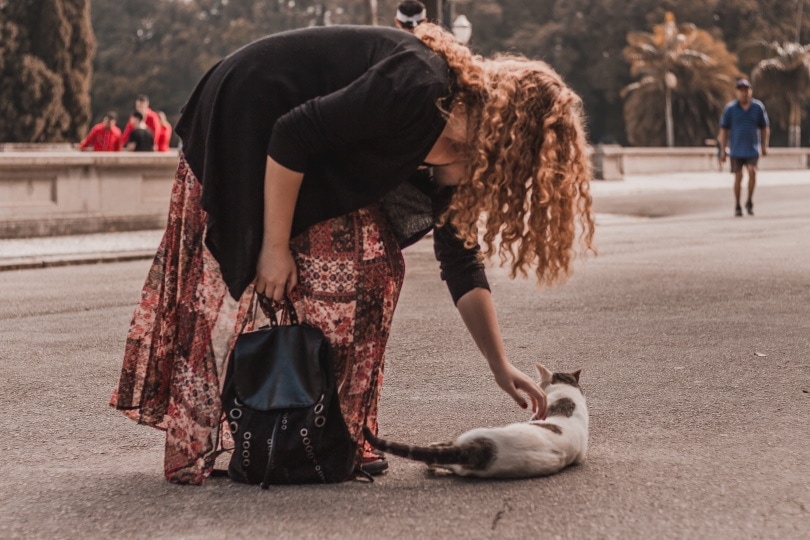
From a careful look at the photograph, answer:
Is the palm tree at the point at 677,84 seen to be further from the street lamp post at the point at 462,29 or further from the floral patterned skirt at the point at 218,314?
the floral patterned skirt at the point at 218,314

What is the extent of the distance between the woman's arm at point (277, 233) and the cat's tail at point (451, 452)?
1.56ft

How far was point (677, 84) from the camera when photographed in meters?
53.8

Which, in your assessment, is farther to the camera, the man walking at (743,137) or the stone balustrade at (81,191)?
the man walking at (743,137)

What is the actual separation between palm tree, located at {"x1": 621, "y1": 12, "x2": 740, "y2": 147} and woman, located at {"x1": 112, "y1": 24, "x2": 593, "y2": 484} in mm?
48847

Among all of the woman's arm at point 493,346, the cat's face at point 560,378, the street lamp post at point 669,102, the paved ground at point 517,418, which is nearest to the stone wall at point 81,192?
the paved ground at point 517,418

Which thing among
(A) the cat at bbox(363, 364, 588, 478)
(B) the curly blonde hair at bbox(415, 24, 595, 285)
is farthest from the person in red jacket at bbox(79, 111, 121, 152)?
(B) the curly blonde hair at bbox(415, 24, 595, 285)

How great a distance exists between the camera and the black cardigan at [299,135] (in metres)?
3.43

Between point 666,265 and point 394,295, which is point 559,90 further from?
point 666,265

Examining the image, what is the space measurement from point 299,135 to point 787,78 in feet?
167

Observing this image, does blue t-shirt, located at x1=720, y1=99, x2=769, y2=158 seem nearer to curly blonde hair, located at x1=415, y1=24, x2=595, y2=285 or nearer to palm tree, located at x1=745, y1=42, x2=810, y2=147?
curly blonde hair, located at x1=415, y1=24, x2=595, y2=285

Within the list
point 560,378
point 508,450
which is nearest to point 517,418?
point 560,378

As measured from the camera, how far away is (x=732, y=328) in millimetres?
7023

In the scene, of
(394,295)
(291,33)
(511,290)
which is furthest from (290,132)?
(511,290)

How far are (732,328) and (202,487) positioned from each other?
4133mm
